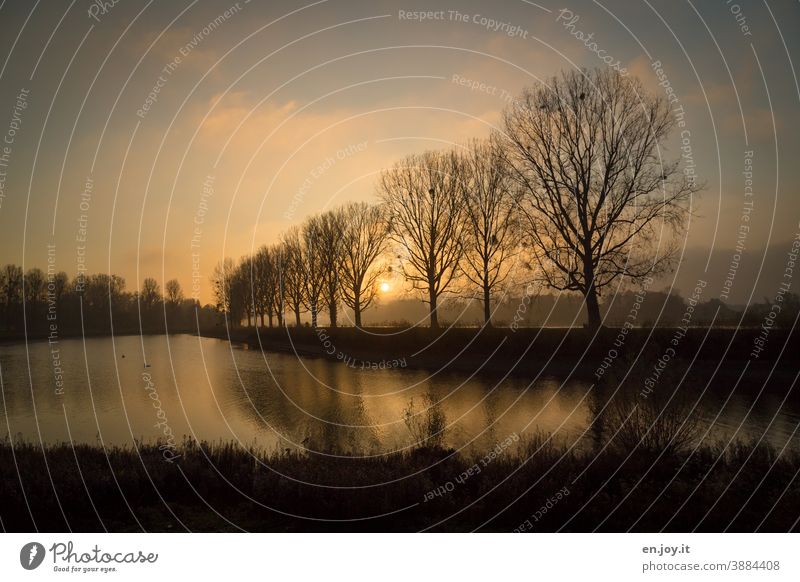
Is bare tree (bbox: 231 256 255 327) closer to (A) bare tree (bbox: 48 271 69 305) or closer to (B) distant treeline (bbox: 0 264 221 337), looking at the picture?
(B) distant treeline (bbox: 0 264 221 337)

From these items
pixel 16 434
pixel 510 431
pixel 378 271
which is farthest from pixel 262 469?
pixel 378 271

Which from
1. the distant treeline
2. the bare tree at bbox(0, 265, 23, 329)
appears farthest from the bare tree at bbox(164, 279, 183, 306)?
the bare tree at bbox(0, 265, 23, 329)

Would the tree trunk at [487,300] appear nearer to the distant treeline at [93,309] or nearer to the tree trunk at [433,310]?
the tree trunk at [433,310]

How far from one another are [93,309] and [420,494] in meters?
108

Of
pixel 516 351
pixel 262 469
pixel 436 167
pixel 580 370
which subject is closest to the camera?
pixel 262 469

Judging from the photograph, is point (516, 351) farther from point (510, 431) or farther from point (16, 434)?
point (16, 434)

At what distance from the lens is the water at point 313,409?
47.0 ft

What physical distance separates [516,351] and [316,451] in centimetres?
2014

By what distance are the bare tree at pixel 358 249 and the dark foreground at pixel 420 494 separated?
3564 cm

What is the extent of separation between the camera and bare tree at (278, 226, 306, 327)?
5150cm

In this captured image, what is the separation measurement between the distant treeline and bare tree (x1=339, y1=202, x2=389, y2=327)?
A: 686 inches

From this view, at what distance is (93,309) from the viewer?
3920 inches

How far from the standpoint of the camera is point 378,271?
4675 centimetres

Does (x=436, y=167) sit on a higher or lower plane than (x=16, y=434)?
higher
